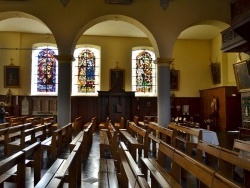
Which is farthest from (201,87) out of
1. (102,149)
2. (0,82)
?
(102,149)

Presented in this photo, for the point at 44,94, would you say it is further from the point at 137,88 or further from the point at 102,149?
the point at 102,149

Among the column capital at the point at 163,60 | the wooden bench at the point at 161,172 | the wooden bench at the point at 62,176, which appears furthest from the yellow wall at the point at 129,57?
the wooden bench at the point at 62,176

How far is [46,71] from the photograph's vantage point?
54.4ft

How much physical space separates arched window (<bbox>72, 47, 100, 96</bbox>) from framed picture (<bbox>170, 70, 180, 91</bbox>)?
14.2 feet

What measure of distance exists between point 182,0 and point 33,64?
942cm

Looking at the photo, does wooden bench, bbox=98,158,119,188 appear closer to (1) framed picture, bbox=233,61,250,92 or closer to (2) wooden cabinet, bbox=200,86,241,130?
(1) framed picture, bbox=233,61,250,92

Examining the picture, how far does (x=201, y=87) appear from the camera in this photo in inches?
671

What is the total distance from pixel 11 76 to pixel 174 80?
9203 millimetres

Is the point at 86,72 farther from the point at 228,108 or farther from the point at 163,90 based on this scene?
the point at 228,108

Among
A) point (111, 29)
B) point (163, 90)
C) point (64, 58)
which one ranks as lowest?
point (163, 90)

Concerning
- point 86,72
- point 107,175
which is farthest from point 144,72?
point 107,175

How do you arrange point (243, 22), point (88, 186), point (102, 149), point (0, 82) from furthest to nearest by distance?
point (0, 82) < point (243, 22) < point (102, 149) < point (88, 186)

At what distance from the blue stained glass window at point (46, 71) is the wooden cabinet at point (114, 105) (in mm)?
3094

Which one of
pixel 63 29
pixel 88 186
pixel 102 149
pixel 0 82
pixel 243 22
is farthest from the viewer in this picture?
pixel 0 82
